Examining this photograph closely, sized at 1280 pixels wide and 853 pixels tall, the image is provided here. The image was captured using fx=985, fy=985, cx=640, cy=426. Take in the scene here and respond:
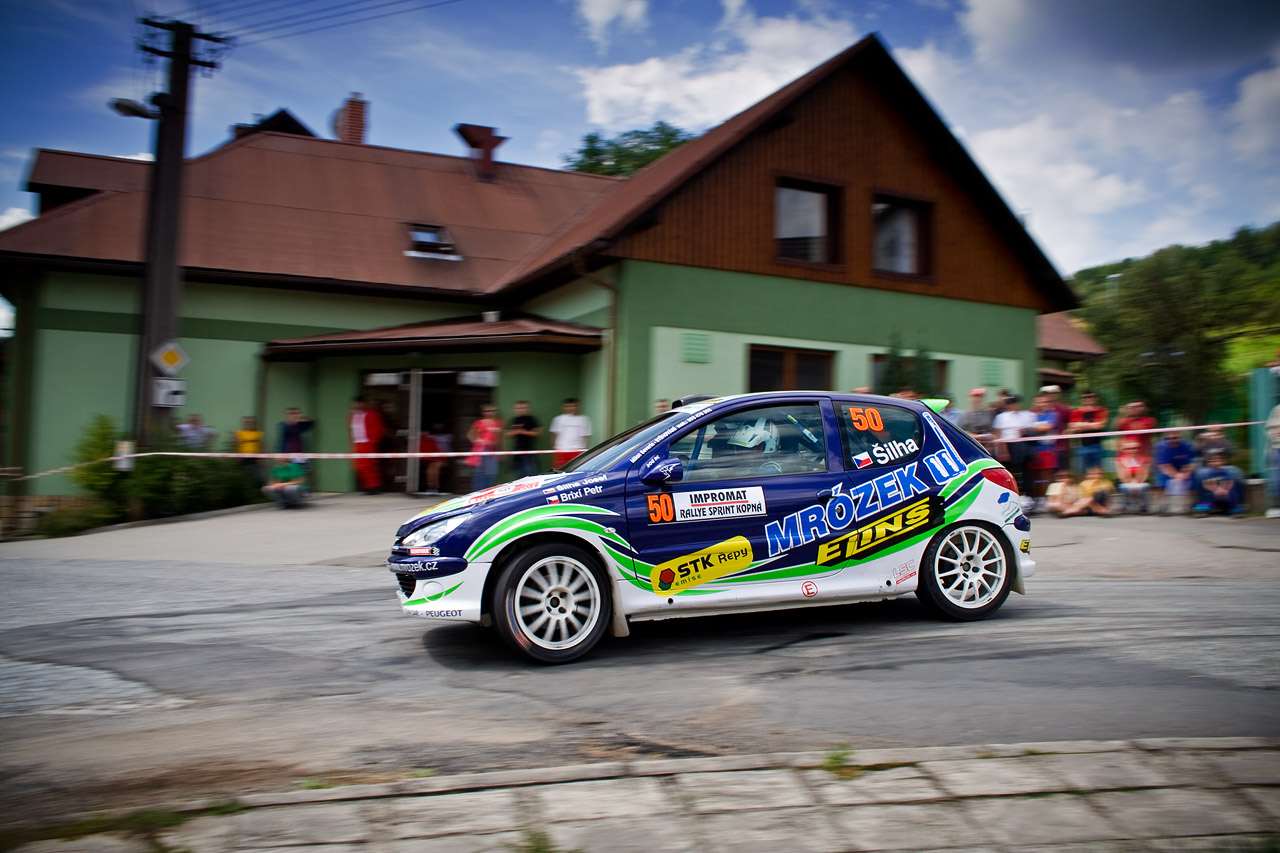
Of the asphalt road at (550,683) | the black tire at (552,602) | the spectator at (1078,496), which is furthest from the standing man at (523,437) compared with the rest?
the black tire at (552,602)

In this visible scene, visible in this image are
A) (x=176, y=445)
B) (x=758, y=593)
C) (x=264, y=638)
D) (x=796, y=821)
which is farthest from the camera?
(x=176, y=445)

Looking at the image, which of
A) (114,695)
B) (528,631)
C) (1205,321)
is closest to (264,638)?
(114,695)

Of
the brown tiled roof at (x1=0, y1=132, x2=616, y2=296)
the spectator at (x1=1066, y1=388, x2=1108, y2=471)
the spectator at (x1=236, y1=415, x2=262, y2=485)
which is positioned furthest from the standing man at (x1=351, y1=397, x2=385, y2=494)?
the spectator at (x1=1066, y1=388, x2=1108, y2=471)

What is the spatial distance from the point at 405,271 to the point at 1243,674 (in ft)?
56.9

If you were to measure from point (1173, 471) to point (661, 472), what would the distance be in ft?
31.4

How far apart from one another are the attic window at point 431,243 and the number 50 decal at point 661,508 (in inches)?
619

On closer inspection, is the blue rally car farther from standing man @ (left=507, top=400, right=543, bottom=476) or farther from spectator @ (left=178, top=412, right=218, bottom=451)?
spectator @ (left=178, top=412, right=218, bottom=451)

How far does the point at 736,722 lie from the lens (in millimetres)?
4668

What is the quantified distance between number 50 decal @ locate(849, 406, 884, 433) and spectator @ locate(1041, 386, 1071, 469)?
25.2 feet

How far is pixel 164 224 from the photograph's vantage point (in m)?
16.5

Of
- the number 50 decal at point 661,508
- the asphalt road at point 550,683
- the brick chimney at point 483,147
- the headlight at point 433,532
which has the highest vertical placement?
the brick chimney at point 483,147

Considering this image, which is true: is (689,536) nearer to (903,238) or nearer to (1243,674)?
(1243,674)

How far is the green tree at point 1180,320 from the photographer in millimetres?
32062

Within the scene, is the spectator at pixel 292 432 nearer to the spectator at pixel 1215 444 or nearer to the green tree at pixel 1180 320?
the spectator at pixel 1215 444
